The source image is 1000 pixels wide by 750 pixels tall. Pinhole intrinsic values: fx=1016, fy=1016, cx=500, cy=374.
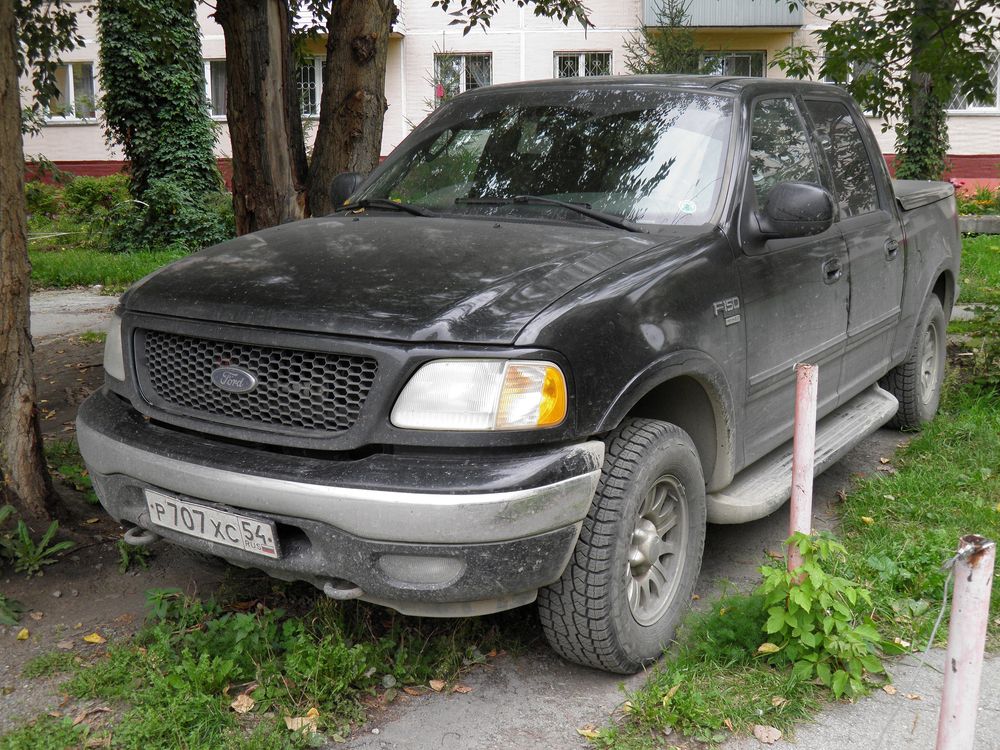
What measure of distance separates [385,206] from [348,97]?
251 cm

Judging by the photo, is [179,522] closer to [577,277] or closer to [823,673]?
[577,277]

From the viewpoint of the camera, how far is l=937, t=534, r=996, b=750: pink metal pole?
2078mm

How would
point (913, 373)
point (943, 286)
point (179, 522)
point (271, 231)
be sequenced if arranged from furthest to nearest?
point (943, 286), point (913, 373), point (271, 231), point (179, 522)

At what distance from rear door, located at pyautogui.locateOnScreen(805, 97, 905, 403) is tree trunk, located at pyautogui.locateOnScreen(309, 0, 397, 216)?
9.33 ft

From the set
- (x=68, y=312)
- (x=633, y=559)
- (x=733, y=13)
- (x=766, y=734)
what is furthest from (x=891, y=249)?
(x=733, y=13)

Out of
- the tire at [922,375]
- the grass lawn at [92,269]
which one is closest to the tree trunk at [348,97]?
the tire at [922,375]

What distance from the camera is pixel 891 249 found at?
16.5 feet

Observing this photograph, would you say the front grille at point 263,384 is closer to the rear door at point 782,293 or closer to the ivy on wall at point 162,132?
the rear door at point 782,293

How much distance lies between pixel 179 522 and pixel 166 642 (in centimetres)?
49

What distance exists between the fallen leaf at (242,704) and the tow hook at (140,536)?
585mm

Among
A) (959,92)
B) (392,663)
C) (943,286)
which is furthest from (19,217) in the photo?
(959,92)

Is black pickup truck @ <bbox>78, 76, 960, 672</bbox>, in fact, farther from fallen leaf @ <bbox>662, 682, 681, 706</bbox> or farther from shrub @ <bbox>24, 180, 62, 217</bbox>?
shrub @ <bbox>24, 180, 62, 217</bbox>

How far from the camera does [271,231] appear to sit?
390 cm

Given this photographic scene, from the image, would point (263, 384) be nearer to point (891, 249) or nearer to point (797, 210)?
point (797, 210)
